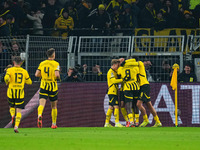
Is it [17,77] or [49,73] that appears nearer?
[17,77]

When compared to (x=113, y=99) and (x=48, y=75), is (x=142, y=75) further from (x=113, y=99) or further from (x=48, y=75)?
(x=48, y=75)


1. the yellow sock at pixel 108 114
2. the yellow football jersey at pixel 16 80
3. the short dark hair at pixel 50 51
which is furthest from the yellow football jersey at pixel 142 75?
the yellow football jersey at pixel 16 80

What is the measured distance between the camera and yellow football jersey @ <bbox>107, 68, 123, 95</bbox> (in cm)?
1639

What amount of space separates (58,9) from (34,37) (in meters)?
2.77

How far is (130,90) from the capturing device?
16.1m

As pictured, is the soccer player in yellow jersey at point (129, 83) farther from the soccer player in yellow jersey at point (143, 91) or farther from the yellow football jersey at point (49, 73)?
the yellow football jersey at point (49, 73)

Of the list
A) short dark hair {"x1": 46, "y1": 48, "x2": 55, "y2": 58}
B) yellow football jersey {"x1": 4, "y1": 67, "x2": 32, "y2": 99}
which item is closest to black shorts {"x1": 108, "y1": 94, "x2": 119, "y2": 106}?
short dark hair {"x1": 46, "y1": 48, "x2": 55, "y2": 58}

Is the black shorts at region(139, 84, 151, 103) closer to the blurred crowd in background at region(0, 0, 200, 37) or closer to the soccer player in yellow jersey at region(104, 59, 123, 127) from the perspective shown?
the soccer player in yellow jersey at region(104, 59, 123, 127)

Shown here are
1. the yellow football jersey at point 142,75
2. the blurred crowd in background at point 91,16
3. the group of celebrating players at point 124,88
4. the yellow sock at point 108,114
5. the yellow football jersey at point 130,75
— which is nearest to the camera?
the group of celebrating players at point 124,88

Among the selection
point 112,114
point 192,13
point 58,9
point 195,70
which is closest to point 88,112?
point 112,114

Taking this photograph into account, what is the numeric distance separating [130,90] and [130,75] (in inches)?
17.2

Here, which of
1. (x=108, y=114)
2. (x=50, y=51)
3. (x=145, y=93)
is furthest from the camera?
(x=108, y=114)

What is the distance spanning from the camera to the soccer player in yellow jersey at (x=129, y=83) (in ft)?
52.7

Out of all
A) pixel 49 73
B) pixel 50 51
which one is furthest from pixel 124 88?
pixel 50 51
